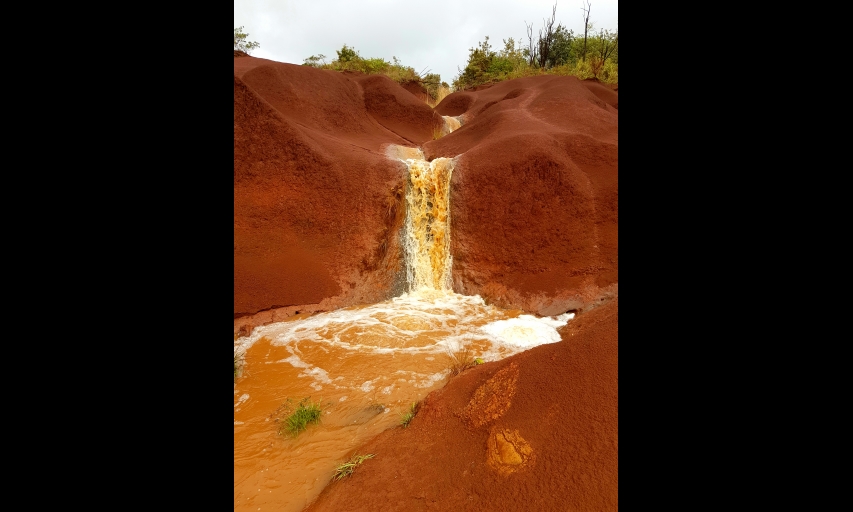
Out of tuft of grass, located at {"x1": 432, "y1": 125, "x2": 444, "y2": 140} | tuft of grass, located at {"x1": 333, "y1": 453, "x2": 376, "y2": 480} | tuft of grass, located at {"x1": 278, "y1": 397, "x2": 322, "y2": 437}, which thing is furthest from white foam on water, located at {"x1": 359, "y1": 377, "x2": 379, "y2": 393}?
tuft of grass, located at {"x1": 432, "y1": 125, "x2": 444, "y2": 140}

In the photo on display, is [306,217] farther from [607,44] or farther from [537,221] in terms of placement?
[607,44]

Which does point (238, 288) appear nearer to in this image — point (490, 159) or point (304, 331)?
point (304, 331)

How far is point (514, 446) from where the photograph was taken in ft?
8.18

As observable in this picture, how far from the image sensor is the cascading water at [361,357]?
3.47 metres

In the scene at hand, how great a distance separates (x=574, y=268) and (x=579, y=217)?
1134mm

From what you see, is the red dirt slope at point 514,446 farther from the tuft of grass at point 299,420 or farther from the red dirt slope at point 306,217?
the red dirt slope at point 306,217

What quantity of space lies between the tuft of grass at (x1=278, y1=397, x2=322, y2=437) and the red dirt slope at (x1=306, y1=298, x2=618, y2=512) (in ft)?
3.29

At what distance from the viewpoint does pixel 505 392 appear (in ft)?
9.98

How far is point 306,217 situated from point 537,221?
16.2 ft

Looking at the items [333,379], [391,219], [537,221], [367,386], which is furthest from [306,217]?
[537,221]

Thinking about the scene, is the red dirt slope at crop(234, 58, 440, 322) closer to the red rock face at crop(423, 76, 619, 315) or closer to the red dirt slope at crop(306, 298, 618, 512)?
the red rock face at crop(423, 76, 619, 315)

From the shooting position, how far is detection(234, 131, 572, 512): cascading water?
11.4ft

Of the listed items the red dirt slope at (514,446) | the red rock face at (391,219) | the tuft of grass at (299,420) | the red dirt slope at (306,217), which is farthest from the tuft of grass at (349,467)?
the red rock face at (391,219)

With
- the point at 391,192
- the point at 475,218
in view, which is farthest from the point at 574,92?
the point at 391,192
